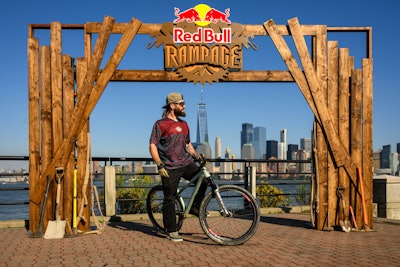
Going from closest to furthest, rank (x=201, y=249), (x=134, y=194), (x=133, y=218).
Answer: (x=201, y=249)
(x=133, y=218)
(x=134, y=194)

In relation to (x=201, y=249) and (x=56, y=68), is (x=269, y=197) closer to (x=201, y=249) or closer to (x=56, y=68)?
(x=201, y=249)

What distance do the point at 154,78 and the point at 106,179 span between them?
302 centimetres

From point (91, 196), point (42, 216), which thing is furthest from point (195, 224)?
point (42, 216)

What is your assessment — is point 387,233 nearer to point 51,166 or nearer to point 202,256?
point 202,256

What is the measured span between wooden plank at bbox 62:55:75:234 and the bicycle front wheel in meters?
2.44

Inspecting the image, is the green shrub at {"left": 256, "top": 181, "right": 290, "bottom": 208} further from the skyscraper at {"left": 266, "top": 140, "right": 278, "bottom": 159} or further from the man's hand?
the skyscraper at {"left": 266, "top": 140, "right": 278, "bottom": 159}

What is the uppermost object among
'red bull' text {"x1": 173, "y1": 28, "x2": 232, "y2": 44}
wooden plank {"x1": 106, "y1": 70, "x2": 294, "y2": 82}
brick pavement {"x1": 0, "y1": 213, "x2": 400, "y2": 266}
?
'red bull' text {"x1": 173, "y1": 28, "x2": 232, "y2": 44}

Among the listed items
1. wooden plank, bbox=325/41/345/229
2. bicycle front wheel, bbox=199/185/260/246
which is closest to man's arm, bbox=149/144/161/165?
bicycle front wheel, bbox=199/185/260/246

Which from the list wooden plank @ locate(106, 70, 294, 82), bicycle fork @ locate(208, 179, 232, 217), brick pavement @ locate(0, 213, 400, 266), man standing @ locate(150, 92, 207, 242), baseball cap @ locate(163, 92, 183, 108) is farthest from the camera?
wooden plank @ locate(106, 70, 294, 82)

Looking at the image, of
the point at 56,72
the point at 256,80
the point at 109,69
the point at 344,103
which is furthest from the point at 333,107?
the point at 56,72

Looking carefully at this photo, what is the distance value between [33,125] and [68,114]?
604mm

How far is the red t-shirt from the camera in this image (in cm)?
719

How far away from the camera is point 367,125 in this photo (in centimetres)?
824

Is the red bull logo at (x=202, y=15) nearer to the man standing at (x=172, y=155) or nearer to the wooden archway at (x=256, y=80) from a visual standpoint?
the wooden archway at (x=256, y=80)
